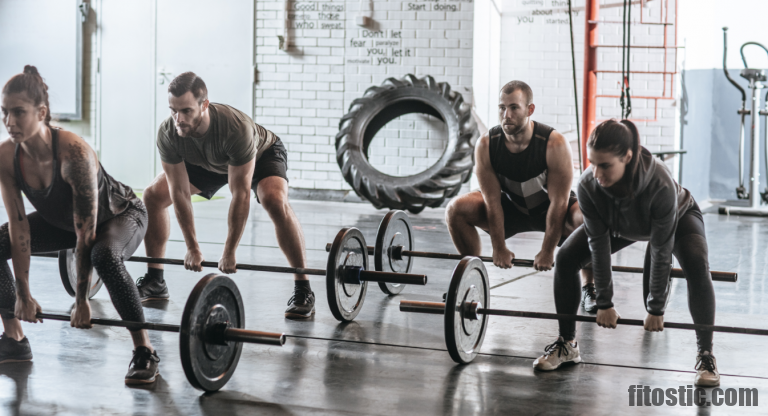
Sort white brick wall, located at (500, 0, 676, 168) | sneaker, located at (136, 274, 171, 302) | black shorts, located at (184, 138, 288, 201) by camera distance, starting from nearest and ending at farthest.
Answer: black shorts, located at (184, 138, 288, 201) < sneaker, located at (136, 274, 171, 302) < white brick wall, located at (500, 0, 676, 168)

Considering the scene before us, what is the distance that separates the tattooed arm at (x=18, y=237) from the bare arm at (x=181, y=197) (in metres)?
0.67

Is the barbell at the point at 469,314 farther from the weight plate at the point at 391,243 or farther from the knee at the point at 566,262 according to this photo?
the weight plate at the point at 391,243

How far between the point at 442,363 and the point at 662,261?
78 cm

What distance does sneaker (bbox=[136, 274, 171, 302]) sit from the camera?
314 cm

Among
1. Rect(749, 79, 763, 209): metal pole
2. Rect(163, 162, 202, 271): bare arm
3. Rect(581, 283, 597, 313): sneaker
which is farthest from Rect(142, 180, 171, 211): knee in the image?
Rect(749, 79, 763, 209): metal pole

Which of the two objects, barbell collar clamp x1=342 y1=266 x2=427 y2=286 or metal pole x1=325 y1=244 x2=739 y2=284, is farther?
barbell collar clamp x1=342 y1=266 x2=427 y2=286

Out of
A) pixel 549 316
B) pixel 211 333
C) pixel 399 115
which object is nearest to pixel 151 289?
pixel 211 333

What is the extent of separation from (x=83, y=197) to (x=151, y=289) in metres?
1.19

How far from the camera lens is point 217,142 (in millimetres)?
2686

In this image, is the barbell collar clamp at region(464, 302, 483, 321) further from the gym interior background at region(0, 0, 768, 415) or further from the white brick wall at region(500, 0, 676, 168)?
the white brick wall at region(500, 0, 676, 168)

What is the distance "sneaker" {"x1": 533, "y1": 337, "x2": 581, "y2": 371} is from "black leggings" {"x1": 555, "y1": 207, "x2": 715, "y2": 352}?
0.04 meters

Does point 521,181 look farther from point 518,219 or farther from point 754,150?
point 754,150

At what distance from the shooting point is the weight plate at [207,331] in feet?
6.24

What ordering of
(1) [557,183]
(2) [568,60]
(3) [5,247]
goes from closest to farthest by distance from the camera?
(3) [5,247] → (1) [557,183] → (2) [568,60]
